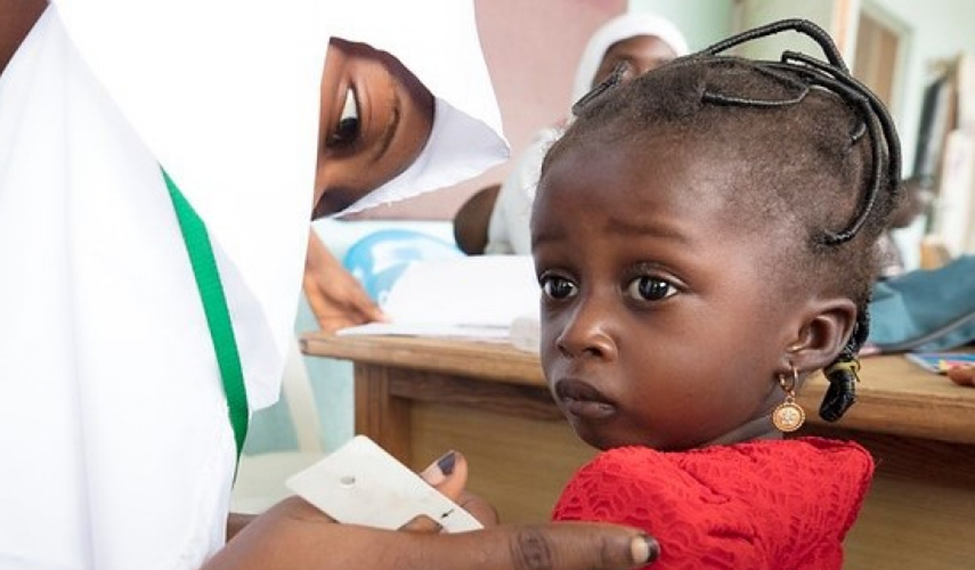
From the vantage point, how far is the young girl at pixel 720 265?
621 millimetres

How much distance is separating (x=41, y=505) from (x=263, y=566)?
0.18 m

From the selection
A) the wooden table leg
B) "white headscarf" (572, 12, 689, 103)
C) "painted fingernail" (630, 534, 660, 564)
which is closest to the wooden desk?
the wooden table leg

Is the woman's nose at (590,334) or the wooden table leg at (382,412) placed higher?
the woman's nose at (590,334)

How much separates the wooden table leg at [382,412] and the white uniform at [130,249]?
0.67 m

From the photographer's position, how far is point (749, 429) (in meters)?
0.68

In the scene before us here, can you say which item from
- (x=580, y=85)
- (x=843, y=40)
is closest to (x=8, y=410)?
(x=580, y=85)

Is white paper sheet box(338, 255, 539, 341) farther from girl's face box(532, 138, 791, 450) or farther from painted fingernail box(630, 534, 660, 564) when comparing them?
painted fingernail box(630, 534, 660, 564)

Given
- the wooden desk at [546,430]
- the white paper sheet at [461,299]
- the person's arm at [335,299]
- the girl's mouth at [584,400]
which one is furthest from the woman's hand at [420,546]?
the person's arm at [335,299]

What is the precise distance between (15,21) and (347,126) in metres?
0.26

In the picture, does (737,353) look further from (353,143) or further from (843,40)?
(843,40)

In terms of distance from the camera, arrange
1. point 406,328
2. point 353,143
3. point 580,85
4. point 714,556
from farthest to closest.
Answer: point 580,85 → point 406,328 → point 353,143 → point 714,556

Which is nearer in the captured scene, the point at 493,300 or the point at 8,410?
the point at 8,410

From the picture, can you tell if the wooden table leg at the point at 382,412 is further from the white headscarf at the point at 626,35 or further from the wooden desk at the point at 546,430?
the white headscarf at the point at 626,35

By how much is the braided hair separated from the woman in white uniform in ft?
0.79
